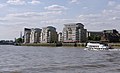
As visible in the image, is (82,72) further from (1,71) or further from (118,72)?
(1,71)

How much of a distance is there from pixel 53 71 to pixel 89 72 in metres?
4.00

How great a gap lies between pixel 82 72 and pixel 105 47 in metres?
83.5

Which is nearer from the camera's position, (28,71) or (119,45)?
(28,71)

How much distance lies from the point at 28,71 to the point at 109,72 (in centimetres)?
893

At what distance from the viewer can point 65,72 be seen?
31.5 m

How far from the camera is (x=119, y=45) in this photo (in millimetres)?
172125

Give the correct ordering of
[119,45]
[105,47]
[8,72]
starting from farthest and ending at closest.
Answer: [119,45], [105,47], [8,72]

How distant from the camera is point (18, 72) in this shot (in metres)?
31.5

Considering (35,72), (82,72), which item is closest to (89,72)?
(82,72)

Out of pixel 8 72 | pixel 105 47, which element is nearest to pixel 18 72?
pixel 8 72

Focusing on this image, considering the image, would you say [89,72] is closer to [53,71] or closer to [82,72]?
[82,72]

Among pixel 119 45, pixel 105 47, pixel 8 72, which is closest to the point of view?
pixel 8 72

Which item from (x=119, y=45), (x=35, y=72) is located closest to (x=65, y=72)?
(x=35, y=72)

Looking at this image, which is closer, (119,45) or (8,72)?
(8,72)
